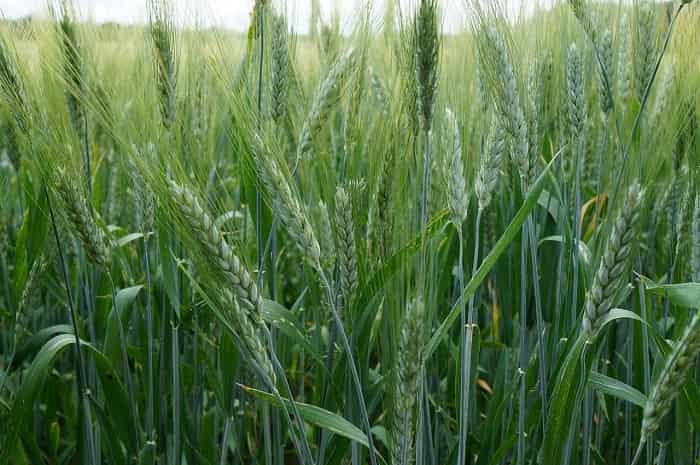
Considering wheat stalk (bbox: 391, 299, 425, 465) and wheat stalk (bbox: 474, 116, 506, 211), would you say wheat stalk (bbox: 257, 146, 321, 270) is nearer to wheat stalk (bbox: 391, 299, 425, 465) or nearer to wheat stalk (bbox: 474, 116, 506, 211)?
wheat stalk (bbox: 391, 299, 425, 465)

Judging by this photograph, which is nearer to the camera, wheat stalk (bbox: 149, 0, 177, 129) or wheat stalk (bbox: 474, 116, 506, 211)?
wheat stalk (bbox: 474, 116, 506, 211)

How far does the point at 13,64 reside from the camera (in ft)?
4.20

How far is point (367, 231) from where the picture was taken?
1224 mm

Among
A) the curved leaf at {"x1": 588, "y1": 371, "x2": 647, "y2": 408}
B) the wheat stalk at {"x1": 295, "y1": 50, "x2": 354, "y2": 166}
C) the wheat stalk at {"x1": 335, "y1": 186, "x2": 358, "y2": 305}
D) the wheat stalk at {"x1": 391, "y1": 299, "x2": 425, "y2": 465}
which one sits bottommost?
the curved leaf at {"x1": 588, "y1": 371, "x2": 647, "y2": 408}

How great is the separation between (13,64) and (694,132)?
4.72 feet

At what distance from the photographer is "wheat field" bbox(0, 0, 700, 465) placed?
3.25 feet

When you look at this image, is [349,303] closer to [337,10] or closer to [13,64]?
[13,64]

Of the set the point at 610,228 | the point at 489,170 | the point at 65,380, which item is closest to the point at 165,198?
the point at 489,170

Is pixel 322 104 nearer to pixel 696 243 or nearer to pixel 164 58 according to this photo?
pixel 164 58

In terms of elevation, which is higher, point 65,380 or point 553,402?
point 553,402

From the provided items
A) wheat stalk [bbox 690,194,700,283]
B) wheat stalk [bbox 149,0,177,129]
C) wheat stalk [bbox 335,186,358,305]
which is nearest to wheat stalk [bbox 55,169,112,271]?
wheat stalk [bbox 149,0,177,129]

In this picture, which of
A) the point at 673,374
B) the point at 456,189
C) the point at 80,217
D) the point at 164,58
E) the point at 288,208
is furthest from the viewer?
the point at 164,58

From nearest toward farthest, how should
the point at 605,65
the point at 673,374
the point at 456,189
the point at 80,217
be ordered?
the point at 673,374, the point at 456,189, the point at 80,217, the point at 605,65

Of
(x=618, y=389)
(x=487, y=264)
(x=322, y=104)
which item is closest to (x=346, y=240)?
(x=487, y=264)
